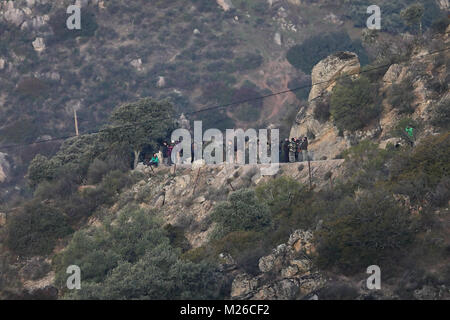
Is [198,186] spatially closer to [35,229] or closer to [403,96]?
[35,229]

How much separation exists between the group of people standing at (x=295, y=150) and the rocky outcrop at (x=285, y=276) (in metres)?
11.2

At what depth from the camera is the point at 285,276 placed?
26266 mm

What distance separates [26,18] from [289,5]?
119 feet

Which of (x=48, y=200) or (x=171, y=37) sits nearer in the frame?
(x=48, y=200)

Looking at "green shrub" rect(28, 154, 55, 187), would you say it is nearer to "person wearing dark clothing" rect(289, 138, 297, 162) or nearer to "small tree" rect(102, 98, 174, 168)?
"small tree" rect(102, 98, 174, 168)

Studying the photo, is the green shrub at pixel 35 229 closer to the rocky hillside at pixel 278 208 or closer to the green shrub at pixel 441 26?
the rocky hillside at pixel 278 208

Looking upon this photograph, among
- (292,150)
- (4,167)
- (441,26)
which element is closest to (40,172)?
(292,150)

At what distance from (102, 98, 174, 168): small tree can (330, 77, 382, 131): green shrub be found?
40.9ft

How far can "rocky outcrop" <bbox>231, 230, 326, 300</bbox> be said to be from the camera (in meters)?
25.2

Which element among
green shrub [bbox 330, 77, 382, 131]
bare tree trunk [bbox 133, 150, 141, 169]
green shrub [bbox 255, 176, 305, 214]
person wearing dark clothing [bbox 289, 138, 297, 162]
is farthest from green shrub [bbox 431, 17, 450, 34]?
bare tree trunk [bbox 133, 150, 141, 169]

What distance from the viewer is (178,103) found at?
303 ft

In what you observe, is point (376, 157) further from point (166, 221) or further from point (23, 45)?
point (23, 45)

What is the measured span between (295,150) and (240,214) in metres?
6.70
